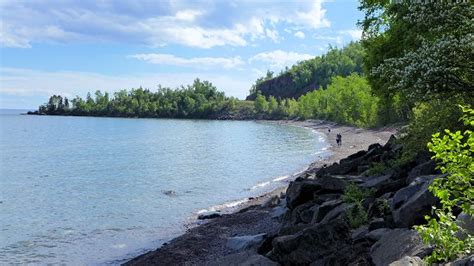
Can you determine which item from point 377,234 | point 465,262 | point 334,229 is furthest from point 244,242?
point 465,262

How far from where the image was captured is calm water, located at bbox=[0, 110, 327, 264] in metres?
25.8

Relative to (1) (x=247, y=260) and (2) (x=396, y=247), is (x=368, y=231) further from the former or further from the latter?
(1) (x=247, y=260)

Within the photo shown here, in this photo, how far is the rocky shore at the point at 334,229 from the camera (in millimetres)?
11242

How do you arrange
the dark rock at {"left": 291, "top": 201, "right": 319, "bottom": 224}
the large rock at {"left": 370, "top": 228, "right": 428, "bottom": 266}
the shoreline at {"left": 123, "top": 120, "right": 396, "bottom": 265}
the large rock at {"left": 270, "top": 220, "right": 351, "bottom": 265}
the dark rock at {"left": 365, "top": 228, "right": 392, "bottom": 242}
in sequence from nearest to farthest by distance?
the large rock at {"left": 370, "top": 228, "right": 428, "bottom": 266}
the dark rock at {"left": 365, "top": 228, "right": 392, "bottom": 242}
the large rock at {"left": 270, "top": 220, "right": 351, "bottom": 265}
the dark rock at {"left": 291, "top": 201, "right": 319, "bottom": 224}
the shoreline at {"left": 123, "top": 120, "right": 396, "bottom": 265}

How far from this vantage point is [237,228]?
24469 mm

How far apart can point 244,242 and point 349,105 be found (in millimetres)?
125275

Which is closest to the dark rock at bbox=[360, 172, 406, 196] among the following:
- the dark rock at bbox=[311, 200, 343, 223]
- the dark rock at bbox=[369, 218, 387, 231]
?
the dark rock at bbox=[311, 200, 343, 223]

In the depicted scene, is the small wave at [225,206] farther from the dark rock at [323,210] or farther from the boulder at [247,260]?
the dark rock at [323,210]

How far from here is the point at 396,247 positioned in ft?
34.0

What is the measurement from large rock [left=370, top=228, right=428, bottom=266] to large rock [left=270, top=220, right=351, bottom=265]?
Result: 1.46 meters

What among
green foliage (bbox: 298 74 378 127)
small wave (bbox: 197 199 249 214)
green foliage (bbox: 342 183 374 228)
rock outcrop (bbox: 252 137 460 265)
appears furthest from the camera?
green foliage (bbox: 298 74 378 127)

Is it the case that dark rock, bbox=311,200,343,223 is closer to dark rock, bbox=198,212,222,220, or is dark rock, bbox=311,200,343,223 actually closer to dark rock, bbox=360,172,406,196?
dark rock, bbox=360,172,406,196

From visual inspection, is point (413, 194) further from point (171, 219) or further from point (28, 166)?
point (28, 166)

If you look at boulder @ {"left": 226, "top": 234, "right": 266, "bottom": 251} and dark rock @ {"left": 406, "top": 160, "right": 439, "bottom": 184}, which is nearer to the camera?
dark rock @ {"left": 406, "top": 160, "right": 439, "bottom": 184}
